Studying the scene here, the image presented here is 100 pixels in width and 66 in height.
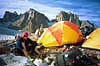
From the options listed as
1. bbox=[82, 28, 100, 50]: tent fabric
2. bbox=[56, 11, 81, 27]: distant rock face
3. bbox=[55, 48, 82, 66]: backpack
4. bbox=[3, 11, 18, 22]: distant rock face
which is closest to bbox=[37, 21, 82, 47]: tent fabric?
bbox=[82, 28, 100, 50]: tent fabric

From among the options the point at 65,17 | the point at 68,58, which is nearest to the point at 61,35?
the point at 68,58

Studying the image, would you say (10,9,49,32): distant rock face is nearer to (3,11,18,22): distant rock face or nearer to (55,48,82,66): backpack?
(3,11,18,22): distant rock face

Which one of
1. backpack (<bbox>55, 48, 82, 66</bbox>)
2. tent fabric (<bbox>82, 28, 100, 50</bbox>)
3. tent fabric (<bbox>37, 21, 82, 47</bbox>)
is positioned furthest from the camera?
tent fabric (<bbox>37, 21, 82, 47</bbox>)

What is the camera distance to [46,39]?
739 centimetres

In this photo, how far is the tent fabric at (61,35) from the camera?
274 inches

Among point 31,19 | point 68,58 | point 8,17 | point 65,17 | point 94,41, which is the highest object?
point 65,17

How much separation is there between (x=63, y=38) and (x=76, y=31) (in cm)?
116

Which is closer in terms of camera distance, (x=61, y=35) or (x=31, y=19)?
(x=61, y=35)

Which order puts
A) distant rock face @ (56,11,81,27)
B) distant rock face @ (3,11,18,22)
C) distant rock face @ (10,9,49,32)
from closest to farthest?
distant rock face @ (10,9,49,32)
distant rock face @ (56,11,81,27)
distant rock face @ (3,11,18,22)

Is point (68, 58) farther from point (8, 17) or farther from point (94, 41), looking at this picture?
point (8, 17)

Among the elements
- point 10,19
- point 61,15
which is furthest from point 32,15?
point 10,19

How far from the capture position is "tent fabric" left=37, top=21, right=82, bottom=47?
274 inches

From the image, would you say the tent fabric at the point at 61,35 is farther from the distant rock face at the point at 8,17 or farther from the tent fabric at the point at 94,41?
the distant rock face at the point at 8,17

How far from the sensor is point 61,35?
7020 millimetres
